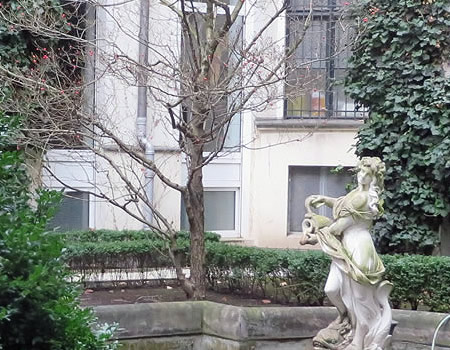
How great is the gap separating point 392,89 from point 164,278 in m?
4.09

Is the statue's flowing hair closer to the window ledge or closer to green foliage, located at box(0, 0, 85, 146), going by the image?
green foliage, located at box(0, 0, 85, 146)

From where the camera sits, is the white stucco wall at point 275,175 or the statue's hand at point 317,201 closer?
the statue's hand at point 317,201

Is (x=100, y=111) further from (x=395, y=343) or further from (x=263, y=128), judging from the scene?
(x=395, y=343)

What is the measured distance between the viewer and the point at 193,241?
31.5 ft

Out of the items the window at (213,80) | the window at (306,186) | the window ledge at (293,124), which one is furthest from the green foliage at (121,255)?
the window at (306,186)

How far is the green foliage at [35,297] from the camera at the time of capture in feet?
11.6

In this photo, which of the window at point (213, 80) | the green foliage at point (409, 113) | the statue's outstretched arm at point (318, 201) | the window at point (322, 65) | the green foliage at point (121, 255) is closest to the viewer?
the statue's outstretched arm at point (318, 201)

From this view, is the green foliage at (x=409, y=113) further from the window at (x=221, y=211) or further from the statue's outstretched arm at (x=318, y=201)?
the window at (x=221, y=211)

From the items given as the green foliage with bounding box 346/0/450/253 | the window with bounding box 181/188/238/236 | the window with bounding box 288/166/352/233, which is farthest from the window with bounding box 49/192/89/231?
the green foliage with bounding box 346/0/450/253

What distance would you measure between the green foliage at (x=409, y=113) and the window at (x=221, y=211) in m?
4.99

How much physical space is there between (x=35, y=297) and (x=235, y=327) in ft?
14.5

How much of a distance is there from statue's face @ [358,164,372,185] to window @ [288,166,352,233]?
9.69 meters

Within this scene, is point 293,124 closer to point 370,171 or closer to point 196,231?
point 196,231

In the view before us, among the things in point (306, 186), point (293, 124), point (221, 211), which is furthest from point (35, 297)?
point (306, 186)
